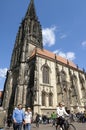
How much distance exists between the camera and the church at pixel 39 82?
2734cm

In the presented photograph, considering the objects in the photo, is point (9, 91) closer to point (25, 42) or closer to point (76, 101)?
point (25, 42)

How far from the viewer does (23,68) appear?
3123 cm

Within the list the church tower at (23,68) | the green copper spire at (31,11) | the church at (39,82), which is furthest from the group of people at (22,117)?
the green copper spire at (31,11)

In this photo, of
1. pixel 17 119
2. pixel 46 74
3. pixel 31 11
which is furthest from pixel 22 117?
pixel 31 11

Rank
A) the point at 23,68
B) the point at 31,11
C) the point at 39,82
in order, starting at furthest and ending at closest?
the point at 31,11 < the point at 23,68 < the point at 39,82

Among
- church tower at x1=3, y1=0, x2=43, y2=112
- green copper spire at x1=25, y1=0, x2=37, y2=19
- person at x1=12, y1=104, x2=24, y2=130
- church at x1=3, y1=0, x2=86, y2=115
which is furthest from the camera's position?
green copper spire at x1=25, y1=0, x2=37, y2=19

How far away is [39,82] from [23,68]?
17.9ft

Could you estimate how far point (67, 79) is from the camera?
112ft

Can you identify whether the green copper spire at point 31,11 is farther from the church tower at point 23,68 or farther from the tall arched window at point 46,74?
the tall arched window at point 46,74

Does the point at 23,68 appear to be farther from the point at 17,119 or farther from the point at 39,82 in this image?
the point at 17,119

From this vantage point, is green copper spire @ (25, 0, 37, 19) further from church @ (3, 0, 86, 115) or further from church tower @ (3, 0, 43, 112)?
church @ (3, 0, 86, 115)

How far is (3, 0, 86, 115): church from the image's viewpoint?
27342mm

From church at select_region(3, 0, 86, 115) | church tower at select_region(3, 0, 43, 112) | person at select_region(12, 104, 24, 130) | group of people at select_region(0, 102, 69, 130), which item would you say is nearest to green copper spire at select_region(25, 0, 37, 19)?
church tower at select_region(3, 0, 43, 112)

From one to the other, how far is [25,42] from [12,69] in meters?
7.42
